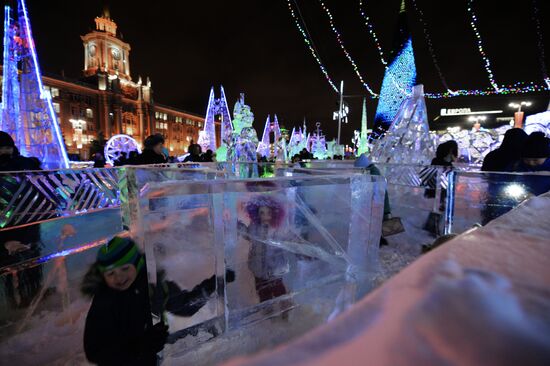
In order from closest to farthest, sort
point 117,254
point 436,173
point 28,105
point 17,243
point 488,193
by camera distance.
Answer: point 117,254, point 17,243, point 488,193, point 436,173, point 28,105

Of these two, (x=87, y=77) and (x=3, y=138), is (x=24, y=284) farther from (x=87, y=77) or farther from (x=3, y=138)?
(x=87, y=77)

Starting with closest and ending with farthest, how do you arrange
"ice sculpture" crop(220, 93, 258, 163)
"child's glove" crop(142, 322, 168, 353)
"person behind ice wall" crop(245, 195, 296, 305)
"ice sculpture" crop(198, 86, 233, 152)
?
"child's glove" crop(142, 322, 168, 353) < "person behind ice wall" crop(245, 195, 296, 305) < "ice sculpture" crop(220, 93, 258, 163) < "ice sculpture" crop(198, 86, 233, 152)

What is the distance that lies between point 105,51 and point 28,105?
204 feet

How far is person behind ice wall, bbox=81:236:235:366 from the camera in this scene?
1.34 meters

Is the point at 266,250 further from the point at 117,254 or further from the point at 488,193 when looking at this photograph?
the point at 488,193

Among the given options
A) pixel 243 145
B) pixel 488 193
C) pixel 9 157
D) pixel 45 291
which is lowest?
pixel 45 291

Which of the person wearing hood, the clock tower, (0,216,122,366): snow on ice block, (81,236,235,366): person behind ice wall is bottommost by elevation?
(0,216,122,366): snow on ice block

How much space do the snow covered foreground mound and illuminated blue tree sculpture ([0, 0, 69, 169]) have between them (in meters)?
7.77

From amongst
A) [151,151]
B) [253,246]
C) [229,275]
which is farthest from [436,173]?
[151,151]

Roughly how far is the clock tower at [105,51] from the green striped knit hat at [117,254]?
6283 cm

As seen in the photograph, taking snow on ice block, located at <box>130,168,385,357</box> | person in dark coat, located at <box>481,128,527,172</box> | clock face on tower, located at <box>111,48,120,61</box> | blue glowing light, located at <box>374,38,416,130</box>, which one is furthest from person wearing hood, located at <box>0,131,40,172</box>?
clock face on tower, located at <box>111,48,120,61</box>

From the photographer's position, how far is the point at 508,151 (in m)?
3.77

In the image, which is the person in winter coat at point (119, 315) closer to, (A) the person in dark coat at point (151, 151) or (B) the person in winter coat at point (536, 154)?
(A) the person in dark coat at point (151, 151)

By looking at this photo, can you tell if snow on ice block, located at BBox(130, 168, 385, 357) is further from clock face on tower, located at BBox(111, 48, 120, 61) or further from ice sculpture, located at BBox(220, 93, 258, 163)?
clock face on tower, located at BBox(111, 48, 120, 61)
